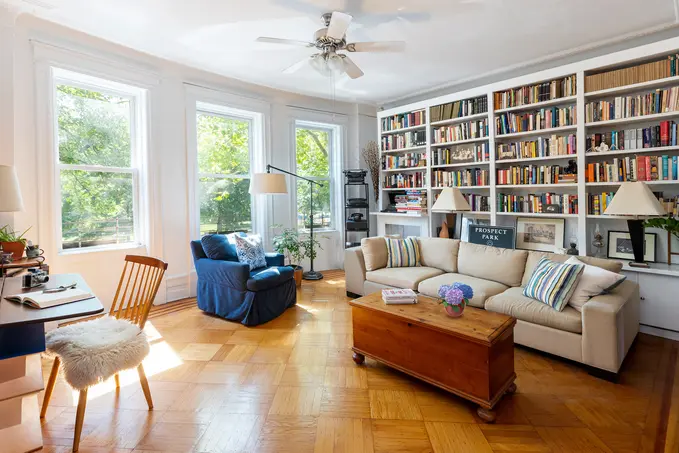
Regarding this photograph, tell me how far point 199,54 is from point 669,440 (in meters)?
4.75

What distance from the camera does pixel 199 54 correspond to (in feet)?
12.6

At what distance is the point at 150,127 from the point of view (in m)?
3.95

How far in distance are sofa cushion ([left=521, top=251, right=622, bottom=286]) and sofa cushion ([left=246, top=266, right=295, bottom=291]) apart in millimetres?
2269

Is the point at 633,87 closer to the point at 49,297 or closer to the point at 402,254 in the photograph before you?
the point at 402,254

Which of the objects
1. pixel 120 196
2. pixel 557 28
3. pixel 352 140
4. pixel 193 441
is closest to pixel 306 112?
pixel 352 140

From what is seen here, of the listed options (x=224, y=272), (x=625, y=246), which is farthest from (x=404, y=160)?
(x=224, y=272)

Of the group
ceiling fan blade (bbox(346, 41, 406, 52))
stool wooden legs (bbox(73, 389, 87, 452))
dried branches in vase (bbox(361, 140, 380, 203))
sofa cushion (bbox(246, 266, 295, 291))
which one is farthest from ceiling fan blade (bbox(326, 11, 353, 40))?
dried branches in vase (bbox(361, 140, 380, 203))

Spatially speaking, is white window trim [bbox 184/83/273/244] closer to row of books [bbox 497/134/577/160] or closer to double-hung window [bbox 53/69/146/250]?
double-hung window [bbox 53/69/146/250]

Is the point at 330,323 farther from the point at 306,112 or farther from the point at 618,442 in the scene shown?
the point at 306,112

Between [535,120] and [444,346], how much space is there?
305 centimetres

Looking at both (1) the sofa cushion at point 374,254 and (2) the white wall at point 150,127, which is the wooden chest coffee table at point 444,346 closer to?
(1) the sofa cushion at point 374,254

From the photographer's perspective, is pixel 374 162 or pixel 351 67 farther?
pixel 374 162

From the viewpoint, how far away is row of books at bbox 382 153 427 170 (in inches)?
201

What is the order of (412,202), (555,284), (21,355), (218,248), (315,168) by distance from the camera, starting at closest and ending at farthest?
1. (21,355)
2. (555,284)
3. (218,248)
4. (412,202)
5. (315,168)
